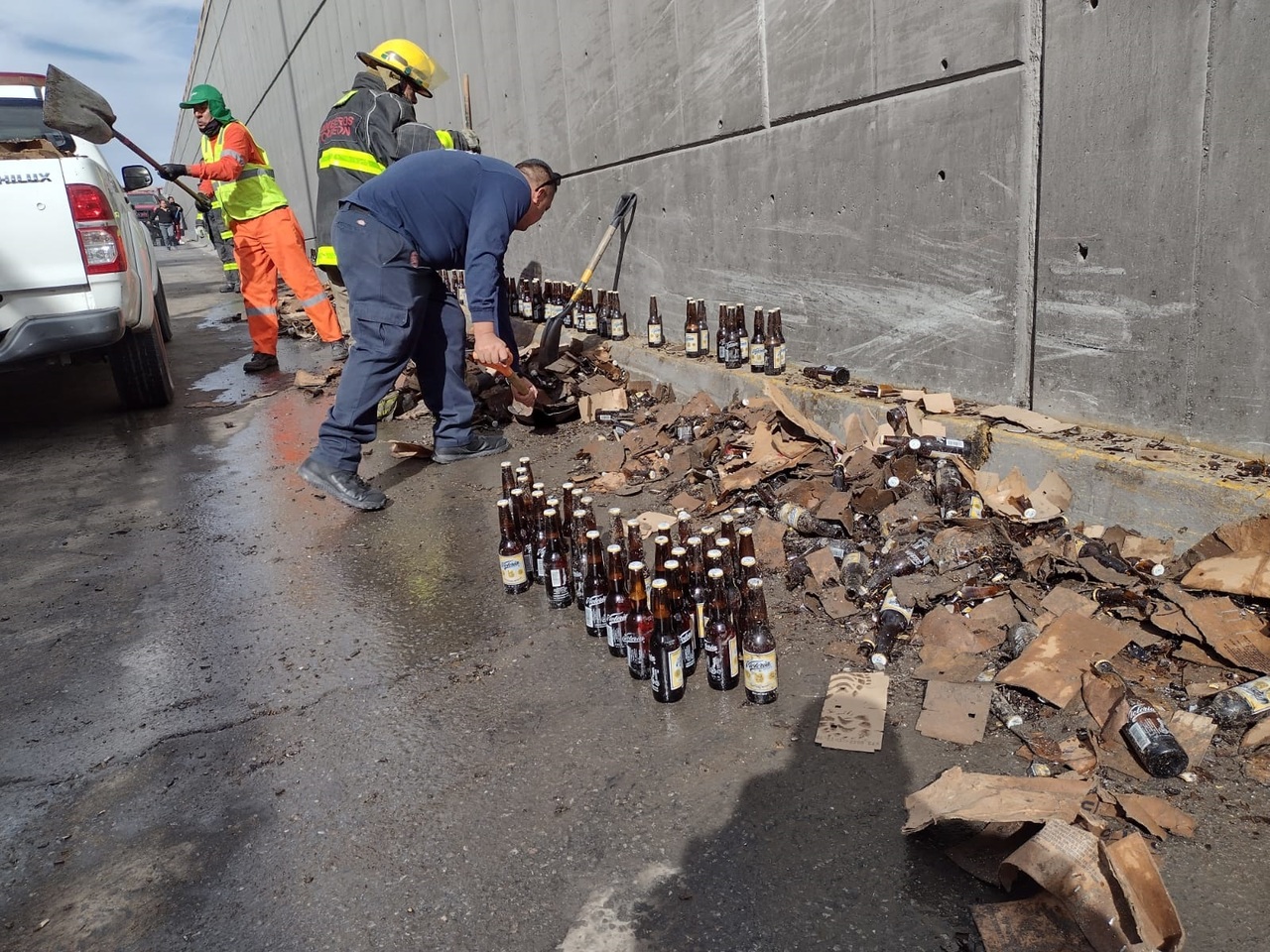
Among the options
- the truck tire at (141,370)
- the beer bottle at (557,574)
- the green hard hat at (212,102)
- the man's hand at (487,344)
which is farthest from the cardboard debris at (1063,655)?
the green hard hat at (212,102)

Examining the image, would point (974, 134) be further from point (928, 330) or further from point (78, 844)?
point (78, 844)

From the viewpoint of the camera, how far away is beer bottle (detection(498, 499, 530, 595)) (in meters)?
3.60

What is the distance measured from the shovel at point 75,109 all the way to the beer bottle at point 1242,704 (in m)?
8.74

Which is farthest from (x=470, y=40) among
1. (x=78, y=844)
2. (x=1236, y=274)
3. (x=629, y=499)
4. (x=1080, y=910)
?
(x=1080, y=910)

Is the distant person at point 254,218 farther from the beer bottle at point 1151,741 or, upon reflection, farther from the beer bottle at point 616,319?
the beer bottle at point 1151,741

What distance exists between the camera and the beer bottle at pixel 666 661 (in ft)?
9.04

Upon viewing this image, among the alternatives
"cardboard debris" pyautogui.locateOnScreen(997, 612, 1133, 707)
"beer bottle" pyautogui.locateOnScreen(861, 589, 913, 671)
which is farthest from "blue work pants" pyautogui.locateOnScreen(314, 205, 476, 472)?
"cardboard debris" pyautogui.locateOnScreen(997, 612, 1133, 707)

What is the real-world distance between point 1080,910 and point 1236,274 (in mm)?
2496

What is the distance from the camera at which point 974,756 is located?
7.95 ft

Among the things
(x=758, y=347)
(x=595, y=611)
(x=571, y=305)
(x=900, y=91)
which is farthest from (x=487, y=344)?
(x=571, y=305)

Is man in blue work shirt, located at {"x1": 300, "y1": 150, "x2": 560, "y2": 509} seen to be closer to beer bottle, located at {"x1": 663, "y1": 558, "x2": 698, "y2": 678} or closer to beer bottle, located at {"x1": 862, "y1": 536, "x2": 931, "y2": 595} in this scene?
beer bottle, located at {"x1": 663, "y1": 558, "x2": 698, "y2": 678}

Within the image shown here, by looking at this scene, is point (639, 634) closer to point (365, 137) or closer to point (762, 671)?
point (762, 671)

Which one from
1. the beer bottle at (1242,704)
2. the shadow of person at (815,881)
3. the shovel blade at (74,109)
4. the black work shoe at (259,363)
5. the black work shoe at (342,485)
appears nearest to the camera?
the shadow of person at (815,881)

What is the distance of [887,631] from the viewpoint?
3029 mm
